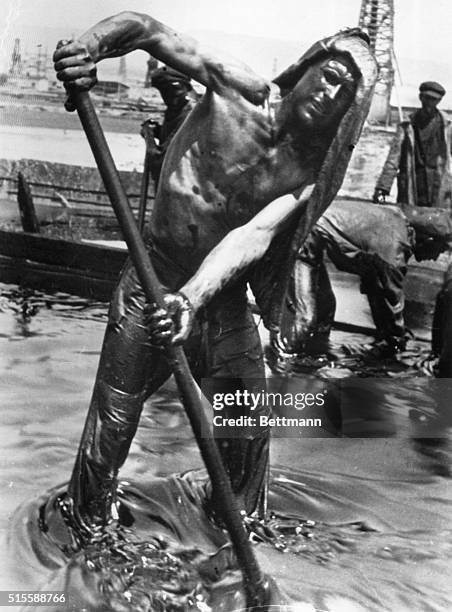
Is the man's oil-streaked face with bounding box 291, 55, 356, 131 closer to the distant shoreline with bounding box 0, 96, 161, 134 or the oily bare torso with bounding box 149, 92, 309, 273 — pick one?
the oily bare torso with bounding box 149, 92, 309, 273

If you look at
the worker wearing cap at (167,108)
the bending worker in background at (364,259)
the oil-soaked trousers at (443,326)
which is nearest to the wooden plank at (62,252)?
the worker wearing cap at (167,108)

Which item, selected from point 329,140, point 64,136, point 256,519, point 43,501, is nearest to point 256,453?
point 256,519

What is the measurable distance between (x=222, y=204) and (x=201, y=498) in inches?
28.7

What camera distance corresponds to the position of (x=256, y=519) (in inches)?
94.7

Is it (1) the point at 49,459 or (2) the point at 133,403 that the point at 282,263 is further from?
(1) the point at 49,459

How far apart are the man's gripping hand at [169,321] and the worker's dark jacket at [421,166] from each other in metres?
1.25

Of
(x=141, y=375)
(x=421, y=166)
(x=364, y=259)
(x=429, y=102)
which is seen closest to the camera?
(x=141, y=375)

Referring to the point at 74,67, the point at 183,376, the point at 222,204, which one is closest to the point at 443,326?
the point at 222,204

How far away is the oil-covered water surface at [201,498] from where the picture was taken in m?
2.26

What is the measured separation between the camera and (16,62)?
8.18ft

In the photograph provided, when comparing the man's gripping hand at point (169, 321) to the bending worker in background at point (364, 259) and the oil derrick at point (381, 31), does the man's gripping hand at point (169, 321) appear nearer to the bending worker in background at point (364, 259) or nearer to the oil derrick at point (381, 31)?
the oil derrick at point (381, 31)

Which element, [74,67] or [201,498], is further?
[201,498]

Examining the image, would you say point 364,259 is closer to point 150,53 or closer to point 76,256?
point 76,256

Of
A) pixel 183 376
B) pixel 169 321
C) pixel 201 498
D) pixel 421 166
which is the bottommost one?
pixel 201 498
